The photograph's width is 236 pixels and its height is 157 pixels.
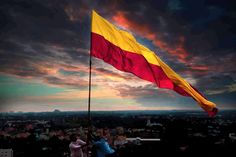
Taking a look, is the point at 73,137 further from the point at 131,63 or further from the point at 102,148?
the point at 131,63

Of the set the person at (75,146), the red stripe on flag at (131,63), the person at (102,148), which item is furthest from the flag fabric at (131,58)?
the person at (75,146)

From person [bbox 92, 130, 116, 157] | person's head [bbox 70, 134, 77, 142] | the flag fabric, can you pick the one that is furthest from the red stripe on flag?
person's head [bbox 70, 134, 77, 142]

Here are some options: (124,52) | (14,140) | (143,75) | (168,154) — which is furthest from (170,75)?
(14,140)

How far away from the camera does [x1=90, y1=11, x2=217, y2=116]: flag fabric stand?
7.25 m

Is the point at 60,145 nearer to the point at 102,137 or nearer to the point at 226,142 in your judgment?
the point at 226,142

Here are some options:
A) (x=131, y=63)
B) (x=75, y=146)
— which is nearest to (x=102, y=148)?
(x=75, y=146)

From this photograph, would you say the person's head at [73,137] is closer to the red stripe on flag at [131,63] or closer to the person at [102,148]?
the person at [102,148]

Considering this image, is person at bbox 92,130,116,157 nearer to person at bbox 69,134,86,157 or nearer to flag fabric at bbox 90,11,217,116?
person at bbox 69,134,86,157

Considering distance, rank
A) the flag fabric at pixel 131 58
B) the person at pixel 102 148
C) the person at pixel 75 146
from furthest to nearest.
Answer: the flag fabric at pixel 131 58
the person at pixel 75 146
the person at pixel 102 148

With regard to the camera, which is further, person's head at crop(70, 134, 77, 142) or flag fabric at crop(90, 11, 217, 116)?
flag fabric at crop(90, 11, 217, 116)

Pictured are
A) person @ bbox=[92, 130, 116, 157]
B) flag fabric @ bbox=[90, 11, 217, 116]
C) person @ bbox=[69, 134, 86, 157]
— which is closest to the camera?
person @ bbox=[92, 130, 116, 157]

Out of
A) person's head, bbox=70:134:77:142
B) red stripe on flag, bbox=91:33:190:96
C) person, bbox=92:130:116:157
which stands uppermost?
red stripe on flag, bbox=91:33:190:96

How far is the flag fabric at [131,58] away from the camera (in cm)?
725

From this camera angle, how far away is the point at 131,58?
7.55 meters
